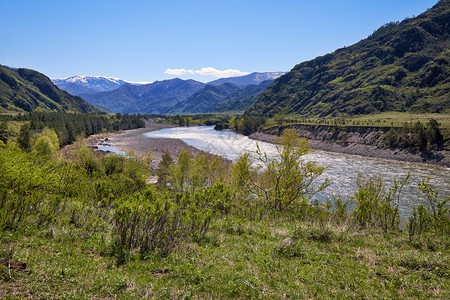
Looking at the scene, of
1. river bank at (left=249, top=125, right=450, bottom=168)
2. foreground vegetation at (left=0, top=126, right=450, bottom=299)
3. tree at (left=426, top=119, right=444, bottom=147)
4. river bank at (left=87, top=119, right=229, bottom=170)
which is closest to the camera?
foreground vegetation at (left=0, top=126, right=450, bottom=299)

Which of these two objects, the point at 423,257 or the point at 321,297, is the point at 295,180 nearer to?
the point at 423,257

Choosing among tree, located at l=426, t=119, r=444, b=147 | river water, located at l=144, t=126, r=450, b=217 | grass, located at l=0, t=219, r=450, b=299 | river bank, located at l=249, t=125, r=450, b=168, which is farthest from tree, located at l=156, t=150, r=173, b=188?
tree, located at l=426, t=119, r=444, b=147

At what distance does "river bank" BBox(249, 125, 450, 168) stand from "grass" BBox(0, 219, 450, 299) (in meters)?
54.5

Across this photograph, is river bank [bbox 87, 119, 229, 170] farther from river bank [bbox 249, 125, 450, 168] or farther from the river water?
the river water

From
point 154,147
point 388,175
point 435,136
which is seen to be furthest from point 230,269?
point 154,147

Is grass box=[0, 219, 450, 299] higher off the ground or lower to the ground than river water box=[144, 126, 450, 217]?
higher

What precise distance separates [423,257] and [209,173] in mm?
43969

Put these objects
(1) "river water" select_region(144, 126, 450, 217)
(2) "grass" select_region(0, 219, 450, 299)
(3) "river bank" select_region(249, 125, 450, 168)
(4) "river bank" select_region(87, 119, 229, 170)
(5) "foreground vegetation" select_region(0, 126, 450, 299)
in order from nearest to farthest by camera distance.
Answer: (2) "grass" select_region(0, 219, 450, 299)
(5) "foreground vegetation" select_region(0, 126, 450, 299)
(1) "river water" select_region(144, 126, 450, 217)
(3) "river bank" select_region(249, 125, 450, 168)
(4) "river bank" select_region(87, 119, 229, 170)

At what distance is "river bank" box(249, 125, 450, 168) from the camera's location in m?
66.4

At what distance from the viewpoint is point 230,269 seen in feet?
28.4

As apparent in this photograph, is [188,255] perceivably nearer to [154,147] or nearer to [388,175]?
[388,175]

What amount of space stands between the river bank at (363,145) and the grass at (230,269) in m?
54.5

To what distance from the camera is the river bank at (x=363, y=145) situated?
66.4 meters

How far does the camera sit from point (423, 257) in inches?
376
